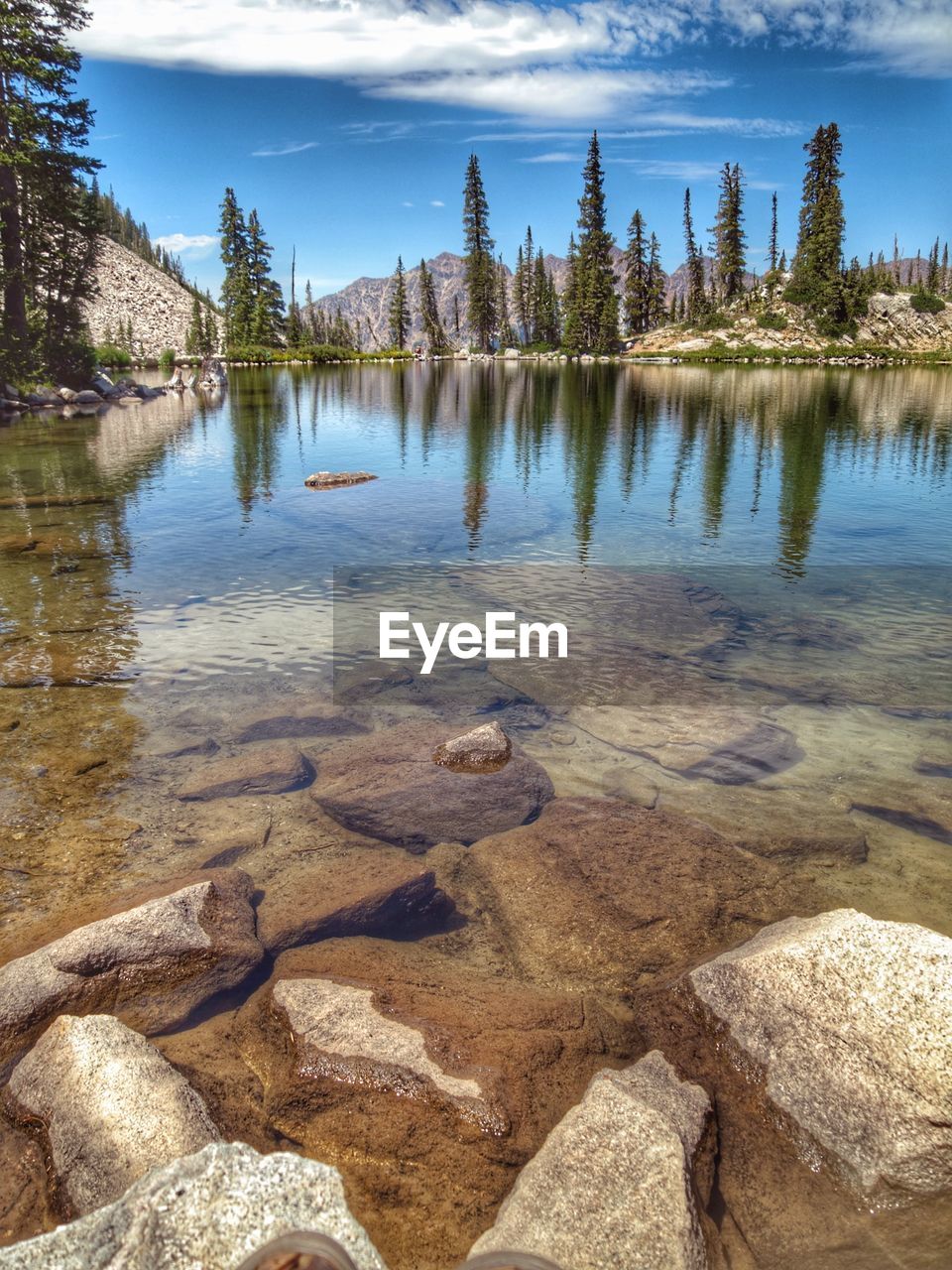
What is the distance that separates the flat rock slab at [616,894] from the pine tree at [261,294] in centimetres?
12214

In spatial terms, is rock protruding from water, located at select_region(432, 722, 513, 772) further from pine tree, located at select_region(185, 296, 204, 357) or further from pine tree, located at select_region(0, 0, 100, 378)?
pine tree, located at select_region(185, 296, 204, 357)

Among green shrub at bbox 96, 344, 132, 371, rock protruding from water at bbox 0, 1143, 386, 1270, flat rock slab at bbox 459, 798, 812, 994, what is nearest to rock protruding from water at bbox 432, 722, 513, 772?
flat rock slab at bbox 459, 798, 812, 994

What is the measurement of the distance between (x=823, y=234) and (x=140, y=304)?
133536mm

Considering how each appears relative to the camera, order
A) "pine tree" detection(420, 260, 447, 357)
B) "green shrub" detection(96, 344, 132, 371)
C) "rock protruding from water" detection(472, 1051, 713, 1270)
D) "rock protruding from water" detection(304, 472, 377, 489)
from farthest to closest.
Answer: "pine tree" detection(420, 260, 447, 357) < "green shrub" detection(96, 344, 132, 371) < "rock protruding from water" detection(304, 472, 377, 489) < "rock protruding from water" detection(472, 1051, 713, 1270)

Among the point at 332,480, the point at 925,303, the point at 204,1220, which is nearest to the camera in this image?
the point at 204,1220

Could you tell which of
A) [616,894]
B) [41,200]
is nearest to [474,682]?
[616,894]

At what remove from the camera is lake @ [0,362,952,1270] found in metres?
6.34

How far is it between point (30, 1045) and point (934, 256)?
209040mm

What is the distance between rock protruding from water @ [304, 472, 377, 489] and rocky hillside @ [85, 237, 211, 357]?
140 m

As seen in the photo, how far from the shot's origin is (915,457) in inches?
1137

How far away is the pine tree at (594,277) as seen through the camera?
4333 inches

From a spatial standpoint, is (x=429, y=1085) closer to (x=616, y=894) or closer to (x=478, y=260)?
(x=616, y=894)

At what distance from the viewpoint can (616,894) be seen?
654cm
